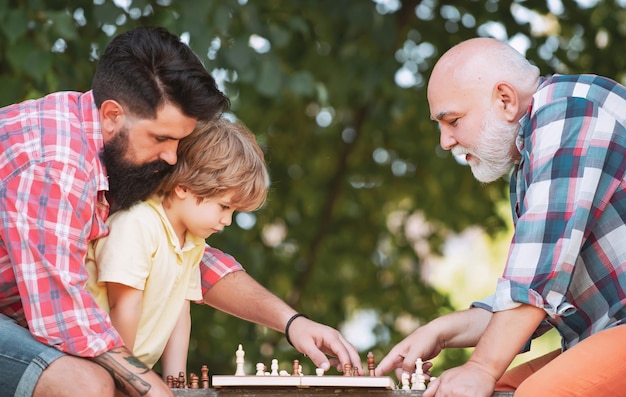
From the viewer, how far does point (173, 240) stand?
10.8 ft

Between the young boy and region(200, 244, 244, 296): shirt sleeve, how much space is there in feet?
0.41

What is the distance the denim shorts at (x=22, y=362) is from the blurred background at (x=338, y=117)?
233 centimetres

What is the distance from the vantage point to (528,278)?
2.84 metres

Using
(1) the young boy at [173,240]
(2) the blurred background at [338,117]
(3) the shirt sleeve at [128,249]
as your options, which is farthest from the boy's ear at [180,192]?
(2) the blurred background at [338,117]

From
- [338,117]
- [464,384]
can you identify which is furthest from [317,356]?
[338,117]

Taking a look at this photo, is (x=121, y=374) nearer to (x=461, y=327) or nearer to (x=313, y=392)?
(x=313, y=392)

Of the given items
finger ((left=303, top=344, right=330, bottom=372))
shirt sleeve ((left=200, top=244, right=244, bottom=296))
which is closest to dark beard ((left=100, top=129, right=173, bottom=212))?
shirt sleeve ((left=200, top=244, right=244, bottom=296))

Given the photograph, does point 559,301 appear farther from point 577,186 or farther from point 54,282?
point 54,282

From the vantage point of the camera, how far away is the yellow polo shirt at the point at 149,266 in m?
3.09

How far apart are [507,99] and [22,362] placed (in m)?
1.68

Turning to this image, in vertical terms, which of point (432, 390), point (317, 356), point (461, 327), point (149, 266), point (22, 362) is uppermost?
point (149, 266)

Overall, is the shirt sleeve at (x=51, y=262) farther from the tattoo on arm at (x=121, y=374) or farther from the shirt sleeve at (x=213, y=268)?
the shirt sleeve at (x=213, y=268)

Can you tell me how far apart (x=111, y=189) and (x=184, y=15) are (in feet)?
6.25

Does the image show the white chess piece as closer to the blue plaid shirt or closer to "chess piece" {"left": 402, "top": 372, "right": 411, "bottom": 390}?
"chess piece" {"left": 402, "top": 372, "right": 411, "bottom": 390}
